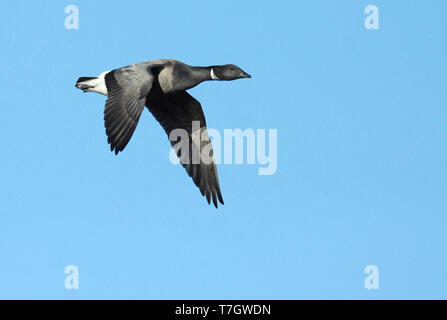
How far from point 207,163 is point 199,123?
35.0 inches

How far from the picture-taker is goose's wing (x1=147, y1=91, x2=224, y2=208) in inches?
739

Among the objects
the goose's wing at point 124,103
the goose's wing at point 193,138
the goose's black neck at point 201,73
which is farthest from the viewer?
the goose's wing at point 193,138

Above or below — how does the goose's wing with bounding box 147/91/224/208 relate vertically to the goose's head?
below

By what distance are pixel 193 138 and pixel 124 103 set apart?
3.40 m

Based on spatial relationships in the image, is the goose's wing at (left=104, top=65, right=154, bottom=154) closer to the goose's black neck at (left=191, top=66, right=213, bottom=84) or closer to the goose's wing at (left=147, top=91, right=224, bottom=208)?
the goose's black neck at (left=191, top=66, right=213, bottom=84)

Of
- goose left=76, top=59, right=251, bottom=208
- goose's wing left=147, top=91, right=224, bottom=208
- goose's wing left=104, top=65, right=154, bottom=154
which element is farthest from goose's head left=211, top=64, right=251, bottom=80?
goose's wing left=104, top=65, right=154, bottom=154

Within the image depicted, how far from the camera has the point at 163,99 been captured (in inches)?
725

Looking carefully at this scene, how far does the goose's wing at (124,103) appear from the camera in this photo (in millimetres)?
15648

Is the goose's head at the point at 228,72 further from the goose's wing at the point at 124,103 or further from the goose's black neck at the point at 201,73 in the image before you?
the goose's wing at the point at 124,103

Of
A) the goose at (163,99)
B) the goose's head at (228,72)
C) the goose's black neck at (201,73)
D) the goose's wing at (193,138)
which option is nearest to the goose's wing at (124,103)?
the goose at (163,99)

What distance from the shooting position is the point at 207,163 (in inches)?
754

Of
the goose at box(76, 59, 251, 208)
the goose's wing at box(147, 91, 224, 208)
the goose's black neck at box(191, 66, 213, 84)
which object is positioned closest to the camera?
the goose at box(76, 59, 251, 208)

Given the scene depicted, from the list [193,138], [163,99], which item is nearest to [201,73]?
[163,99]

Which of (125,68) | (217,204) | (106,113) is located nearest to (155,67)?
(125,68)
